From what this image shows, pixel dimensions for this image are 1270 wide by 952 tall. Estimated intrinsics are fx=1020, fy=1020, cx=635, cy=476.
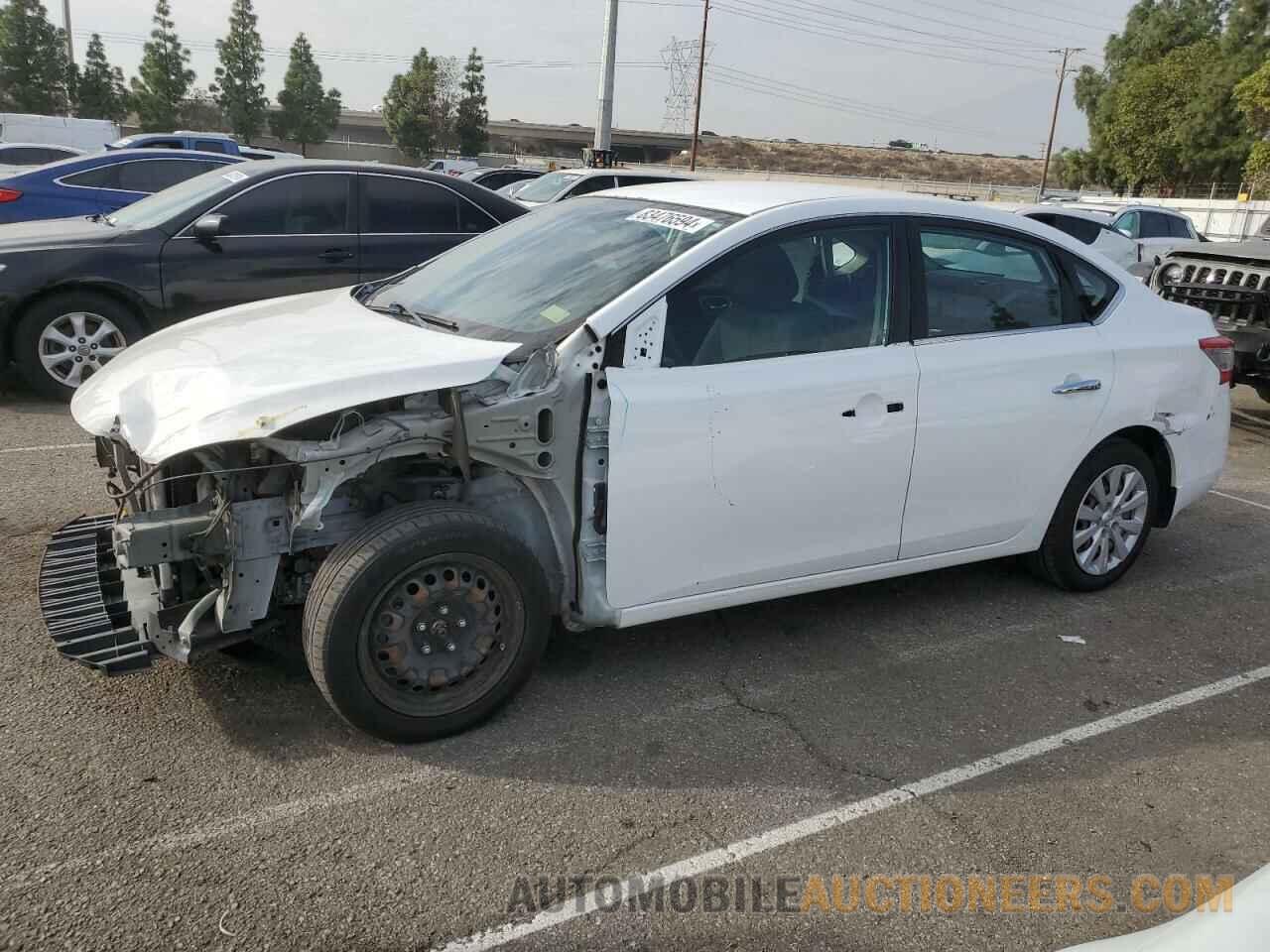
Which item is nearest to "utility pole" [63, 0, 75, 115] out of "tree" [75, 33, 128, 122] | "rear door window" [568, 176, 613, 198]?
"tree" [75, 33, 128, 122]

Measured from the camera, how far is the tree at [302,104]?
64.0m

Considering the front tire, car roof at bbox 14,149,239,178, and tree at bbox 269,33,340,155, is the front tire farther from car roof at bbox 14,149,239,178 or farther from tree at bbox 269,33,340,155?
tree at bbox 269,33,340,155

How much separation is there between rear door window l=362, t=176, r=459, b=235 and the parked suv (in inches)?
245

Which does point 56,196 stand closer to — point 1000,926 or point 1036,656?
point 1036,656

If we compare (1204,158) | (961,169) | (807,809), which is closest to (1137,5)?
(1204,158)

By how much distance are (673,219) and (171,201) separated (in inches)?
213

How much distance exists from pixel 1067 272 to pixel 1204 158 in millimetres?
52849

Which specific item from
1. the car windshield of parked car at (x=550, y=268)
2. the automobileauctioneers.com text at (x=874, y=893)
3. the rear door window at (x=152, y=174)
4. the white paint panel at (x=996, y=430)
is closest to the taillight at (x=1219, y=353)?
the white paint panel at (x=996, y=430)

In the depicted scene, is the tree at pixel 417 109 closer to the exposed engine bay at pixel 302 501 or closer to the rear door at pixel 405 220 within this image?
the rear door at pixel 405 220

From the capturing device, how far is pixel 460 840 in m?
2.89

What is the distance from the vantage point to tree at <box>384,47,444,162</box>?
65375 mm

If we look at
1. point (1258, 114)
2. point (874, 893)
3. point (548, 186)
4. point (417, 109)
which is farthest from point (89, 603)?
point (417, 109)

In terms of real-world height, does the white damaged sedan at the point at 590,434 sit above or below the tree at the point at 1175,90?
below

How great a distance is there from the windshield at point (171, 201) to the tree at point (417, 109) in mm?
60245
